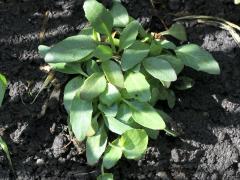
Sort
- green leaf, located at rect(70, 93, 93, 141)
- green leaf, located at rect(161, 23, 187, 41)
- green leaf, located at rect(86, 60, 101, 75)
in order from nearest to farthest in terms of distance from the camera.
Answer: green leaf, located at rect(70, 93, 93, 141)
green leaf, located at rect(86, 60, 101, 75)
green leaf, located at rect(161, 23, 187, 41)

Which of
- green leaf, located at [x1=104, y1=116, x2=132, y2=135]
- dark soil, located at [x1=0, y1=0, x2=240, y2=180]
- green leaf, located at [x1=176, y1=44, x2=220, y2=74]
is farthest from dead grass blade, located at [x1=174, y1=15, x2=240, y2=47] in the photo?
green leaf, located at [x1=104, y1=116, x2=132, y2=135]

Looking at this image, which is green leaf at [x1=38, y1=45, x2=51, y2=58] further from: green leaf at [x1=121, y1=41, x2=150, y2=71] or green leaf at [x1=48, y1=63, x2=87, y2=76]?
green leaf at [x1=121, y1=41, x2=150, y2=71]

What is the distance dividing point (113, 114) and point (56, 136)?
253 millimetres

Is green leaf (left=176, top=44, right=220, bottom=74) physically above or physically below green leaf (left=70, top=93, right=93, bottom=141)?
above

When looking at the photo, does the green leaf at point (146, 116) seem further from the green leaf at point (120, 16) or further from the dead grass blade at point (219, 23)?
the dead grass blade at point (219, 23)

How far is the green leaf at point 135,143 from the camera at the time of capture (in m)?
1.78

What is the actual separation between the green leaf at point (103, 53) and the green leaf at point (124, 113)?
6.9 inches

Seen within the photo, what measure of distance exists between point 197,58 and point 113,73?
31cm

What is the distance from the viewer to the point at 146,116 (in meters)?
1.78

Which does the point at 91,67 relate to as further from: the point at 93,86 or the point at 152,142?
the point at 152,142

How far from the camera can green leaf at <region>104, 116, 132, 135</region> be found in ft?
5.89

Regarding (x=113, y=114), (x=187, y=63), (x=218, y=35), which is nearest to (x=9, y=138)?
(x=113, y=114)

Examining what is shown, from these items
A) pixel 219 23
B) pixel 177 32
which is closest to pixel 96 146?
pixel 177 32

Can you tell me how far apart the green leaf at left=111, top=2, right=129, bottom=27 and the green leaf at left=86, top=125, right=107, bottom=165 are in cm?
39
